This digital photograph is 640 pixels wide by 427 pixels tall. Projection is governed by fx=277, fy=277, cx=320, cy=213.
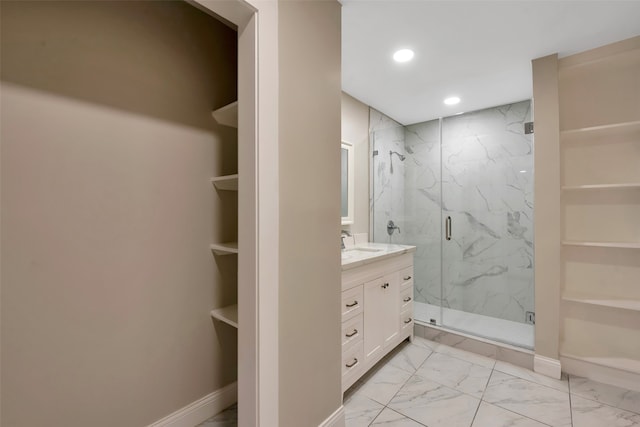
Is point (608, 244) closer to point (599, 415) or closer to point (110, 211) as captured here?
point (599, 415)

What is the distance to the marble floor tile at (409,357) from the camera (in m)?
2.26

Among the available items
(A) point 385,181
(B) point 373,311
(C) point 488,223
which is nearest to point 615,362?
(C) point 488,223

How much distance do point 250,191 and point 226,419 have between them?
1.46m

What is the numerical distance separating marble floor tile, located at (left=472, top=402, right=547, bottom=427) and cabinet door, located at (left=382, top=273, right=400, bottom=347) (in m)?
0.73

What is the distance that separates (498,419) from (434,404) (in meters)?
0.36

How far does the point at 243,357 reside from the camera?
1218 mm

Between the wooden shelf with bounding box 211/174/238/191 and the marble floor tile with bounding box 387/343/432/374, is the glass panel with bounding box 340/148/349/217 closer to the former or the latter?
the wooden shelf with bounding box 211/174/238/191

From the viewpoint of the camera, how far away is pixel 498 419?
1665mm

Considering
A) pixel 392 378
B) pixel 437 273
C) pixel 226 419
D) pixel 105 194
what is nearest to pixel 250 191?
pixel 105 194

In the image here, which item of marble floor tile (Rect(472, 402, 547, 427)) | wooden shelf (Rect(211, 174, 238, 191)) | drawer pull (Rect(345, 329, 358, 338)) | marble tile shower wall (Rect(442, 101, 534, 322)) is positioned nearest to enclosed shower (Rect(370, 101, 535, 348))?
marble tile shower wall (Rect(442, 101, 534, 322))

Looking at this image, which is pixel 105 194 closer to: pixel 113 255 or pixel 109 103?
pixel 113 255

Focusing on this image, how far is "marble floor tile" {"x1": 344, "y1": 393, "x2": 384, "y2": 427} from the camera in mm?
1664

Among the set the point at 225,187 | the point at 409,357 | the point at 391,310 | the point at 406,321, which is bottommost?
the point at 409,357

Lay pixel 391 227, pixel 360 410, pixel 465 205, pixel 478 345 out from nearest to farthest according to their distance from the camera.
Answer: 1. pixel 360 410
2. pixel 478 345
3. pixel 465 205
4. pixel 391 227
